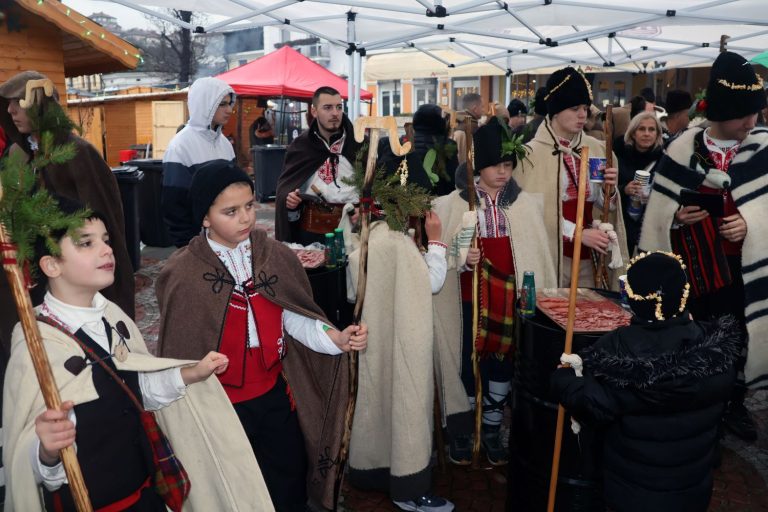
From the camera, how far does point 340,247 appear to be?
468 centimetres

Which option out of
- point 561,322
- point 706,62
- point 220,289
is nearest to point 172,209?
point 220,289

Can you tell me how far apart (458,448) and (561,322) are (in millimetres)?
1535

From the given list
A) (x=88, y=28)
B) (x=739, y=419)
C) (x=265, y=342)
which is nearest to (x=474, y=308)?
(x=265, y=342)

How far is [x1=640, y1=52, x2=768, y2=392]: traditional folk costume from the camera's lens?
4398mm

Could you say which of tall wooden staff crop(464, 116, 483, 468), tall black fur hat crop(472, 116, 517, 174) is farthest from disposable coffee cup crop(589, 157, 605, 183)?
tall wooden staff crop(464, 116, 483, 468)

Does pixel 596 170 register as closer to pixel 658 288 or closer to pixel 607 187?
pixel 607 187

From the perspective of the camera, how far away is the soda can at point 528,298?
3688mm

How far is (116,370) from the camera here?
254cm

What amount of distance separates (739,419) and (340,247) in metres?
3.25

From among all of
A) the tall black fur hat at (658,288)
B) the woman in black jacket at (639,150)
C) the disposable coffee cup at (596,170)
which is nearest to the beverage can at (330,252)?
the disposable coffee cup at (596,170)

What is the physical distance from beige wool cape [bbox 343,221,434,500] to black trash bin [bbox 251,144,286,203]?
536 inches

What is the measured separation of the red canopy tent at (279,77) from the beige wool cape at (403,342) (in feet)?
48.8

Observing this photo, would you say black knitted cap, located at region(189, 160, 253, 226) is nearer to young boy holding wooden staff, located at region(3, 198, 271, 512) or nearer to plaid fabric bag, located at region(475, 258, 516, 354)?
young boy holding wooden staff, located at region(3, 198, 271, 512)

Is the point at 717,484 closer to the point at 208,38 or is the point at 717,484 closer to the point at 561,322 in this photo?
the point at 561,322
